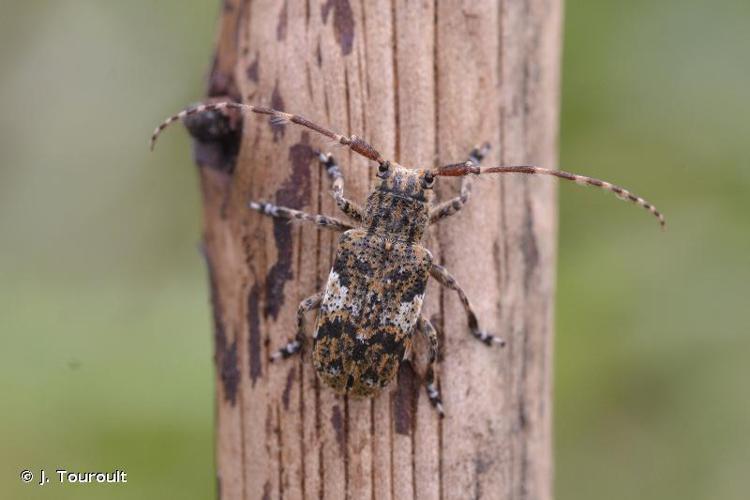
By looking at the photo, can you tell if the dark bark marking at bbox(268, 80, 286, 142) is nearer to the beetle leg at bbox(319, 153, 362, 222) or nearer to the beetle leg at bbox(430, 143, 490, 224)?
the beetle leg at bbox(319, 153, 362, 222)

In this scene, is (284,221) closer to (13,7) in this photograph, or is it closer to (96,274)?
(96,274)

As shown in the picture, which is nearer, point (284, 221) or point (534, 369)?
point (284, 221)

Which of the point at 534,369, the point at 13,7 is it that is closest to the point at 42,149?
the point at 13,7

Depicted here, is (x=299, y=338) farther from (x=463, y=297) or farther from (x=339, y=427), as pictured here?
(x=463, y=297)

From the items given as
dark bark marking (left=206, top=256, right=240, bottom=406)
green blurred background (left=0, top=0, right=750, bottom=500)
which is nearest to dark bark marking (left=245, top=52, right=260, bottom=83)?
dark bark marking (left=206, top=256, right=240, bottom=406)

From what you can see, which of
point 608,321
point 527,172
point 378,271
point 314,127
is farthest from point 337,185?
point 608,321

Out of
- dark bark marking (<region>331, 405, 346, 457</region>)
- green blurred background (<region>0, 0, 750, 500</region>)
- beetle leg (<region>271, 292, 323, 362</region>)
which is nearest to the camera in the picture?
dark bark marking (<region>331, 405, 346, 457</region>)
